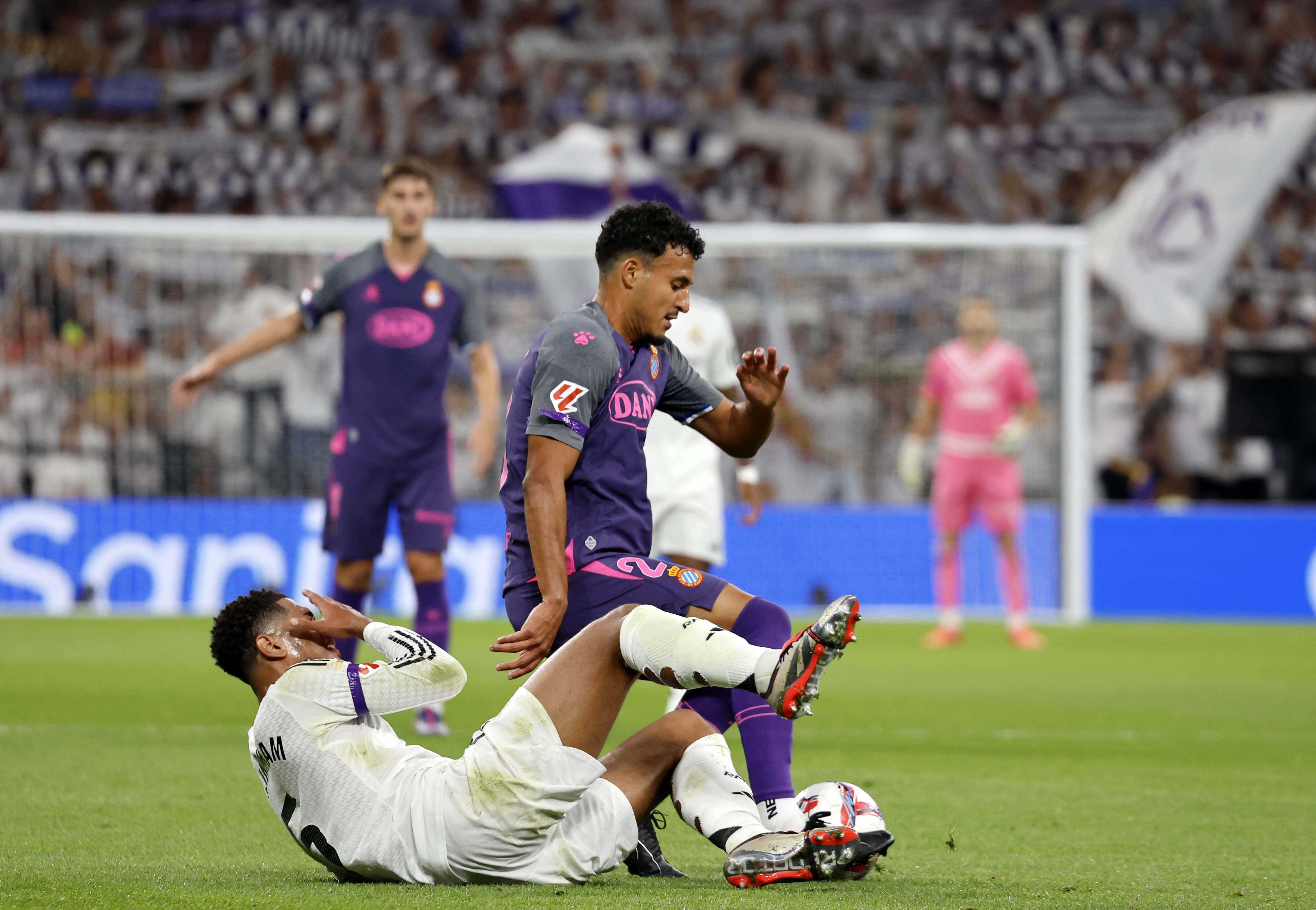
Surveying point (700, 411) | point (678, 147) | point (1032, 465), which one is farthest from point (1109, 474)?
point (700, 411)

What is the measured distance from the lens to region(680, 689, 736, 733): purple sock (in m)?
Answer: 4.31

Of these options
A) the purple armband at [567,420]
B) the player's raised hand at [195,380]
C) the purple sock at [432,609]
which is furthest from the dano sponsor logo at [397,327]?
the purple armband at [567,420]

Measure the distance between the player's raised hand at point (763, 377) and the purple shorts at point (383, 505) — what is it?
3456 millimetres

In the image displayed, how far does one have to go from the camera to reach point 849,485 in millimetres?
14398

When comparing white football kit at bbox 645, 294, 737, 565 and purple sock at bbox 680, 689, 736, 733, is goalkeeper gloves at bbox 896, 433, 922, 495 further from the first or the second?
purple sock at bbox 680, 689, 736, 733

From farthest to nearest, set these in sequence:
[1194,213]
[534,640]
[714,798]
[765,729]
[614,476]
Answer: [1194,213] < [614,476] < [765,729] < [714,798] < [534,640]

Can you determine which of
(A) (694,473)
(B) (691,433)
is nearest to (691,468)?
(A) (694,473)

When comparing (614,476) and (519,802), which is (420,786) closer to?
(519,802)

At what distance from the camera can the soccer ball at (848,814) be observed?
3955 millimetres

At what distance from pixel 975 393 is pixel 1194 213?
6.38 m

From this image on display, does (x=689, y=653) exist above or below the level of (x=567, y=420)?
below

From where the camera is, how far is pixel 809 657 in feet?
11.6

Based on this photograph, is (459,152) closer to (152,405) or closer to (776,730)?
(152,405)

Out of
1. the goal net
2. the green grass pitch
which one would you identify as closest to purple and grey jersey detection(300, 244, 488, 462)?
the green grass pitch
